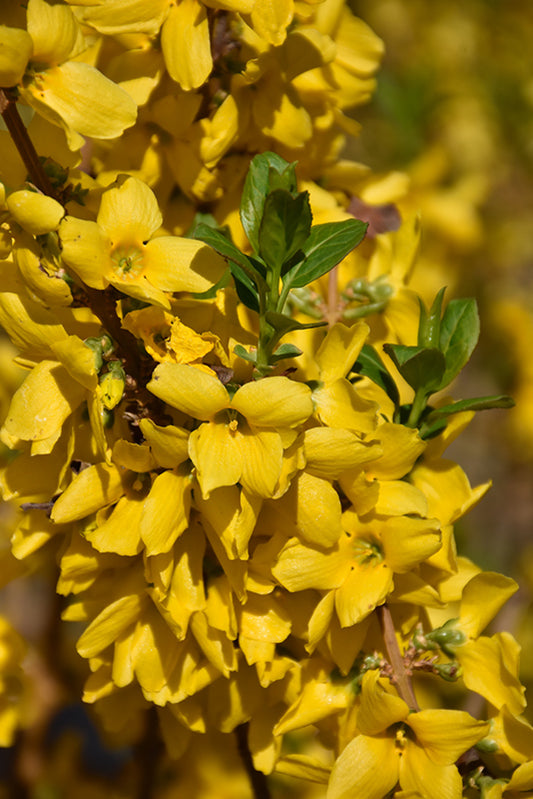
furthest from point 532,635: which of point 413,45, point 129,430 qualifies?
point 413,45

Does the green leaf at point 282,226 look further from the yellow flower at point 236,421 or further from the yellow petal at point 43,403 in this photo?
the yellow petal at point 43,403

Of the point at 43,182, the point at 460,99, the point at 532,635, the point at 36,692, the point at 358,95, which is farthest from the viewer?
the point at 460,99

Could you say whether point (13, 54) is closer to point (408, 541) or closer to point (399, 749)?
point (408, 541)

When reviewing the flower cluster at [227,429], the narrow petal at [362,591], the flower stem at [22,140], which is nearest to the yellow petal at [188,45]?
the flower cluster at [227,429]

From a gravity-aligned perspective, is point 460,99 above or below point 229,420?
below

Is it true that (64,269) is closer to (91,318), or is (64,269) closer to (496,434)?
(91,318)

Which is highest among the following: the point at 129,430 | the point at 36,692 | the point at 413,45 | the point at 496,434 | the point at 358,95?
the point at 358,95
